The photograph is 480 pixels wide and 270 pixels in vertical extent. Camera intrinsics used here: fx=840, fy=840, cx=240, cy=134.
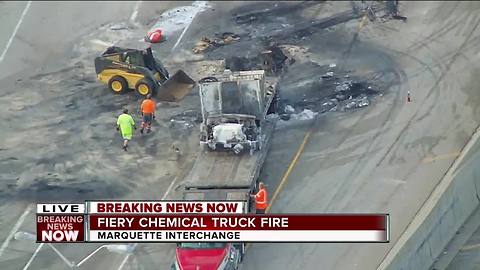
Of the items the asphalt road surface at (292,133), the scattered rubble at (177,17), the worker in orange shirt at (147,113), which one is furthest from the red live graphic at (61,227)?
the scattered rubble at (177,17)

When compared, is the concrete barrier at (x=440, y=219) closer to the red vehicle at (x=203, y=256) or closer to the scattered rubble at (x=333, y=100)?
the red vehicle at (x=203, y=256)

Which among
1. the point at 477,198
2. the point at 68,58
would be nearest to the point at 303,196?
the point at 477,198

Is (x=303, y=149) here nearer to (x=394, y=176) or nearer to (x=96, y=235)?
(x=394, y=176)

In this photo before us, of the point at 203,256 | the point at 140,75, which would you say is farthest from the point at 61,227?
the point at 140,75

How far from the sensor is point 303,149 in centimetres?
3045

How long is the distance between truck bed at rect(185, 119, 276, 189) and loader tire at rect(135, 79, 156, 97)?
7.34 metres

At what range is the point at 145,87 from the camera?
3419 centimetres

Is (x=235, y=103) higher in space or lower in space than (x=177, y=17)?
lower

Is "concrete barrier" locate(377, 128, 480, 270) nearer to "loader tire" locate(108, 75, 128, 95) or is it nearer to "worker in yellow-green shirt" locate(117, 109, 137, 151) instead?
"worker in yellow-green shirt" locate(117, 109, 137, 151)

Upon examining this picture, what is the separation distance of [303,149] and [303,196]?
3180mm

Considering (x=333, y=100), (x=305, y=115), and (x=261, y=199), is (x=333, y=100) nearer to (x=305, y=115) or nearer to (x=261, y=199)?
(x=305, y=115)

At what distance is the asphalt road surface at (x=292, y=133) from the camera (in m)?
25.9

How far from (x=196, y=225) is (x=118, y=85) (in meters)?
13.6

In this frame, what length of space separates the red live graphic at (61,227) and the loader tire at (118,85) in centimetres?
1145
